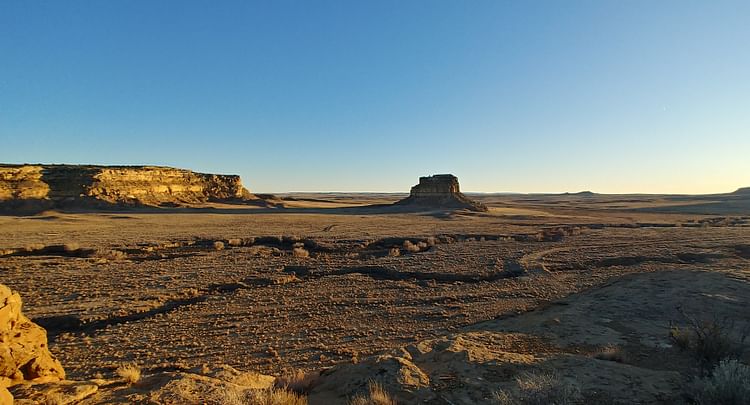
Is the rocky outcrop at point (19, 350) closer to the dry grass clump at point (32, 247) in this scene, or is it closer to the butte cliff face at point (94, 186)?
the dry grass clump at point (32, 247)

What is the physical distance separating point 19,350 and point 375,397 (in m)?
5.33

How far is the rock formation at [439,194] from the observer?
54031 mm

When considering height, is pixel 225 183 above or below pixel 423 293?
above

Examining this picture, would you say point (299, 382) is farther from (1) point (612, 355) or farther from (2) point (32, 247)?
(2) point (32, 247)

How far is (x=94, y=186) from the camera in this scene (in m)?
41.8

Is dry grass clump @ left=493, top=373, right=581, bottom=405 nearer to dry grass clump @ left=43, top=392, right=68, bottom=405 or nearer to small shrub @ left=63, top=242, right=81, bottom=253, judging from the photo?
dry grass clump @ left=43, top=392, right=68, bottom=405

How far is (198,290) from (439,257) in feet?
35.2

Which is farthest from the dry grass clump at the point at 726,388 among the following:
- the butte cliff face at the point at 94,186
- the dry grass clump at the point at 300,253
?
the butte cliff face at the point at 94,186

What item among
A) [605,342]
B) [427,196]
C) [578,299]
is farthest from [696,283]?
[427,196]

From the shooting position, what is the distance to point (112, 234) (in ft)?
77.8

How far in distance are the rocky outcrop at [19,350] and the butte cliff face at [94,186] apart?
132ft

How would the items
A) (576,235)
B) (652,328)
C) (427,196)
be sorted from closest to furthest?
(652,328) → (576,235) → (427,196)

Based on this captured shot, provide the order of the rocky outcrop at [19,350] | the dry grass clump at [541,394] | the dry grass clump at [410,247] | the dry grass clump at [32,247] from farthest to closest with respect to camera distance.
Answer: the dry grass clump at [410,247]
the dry grass clump at [32,247]
the rocky outcrop at [19,350]
the dry grass clump at [541,394]

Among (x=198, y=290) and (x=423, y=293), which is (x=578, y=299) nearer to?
(x=423, y=293)
